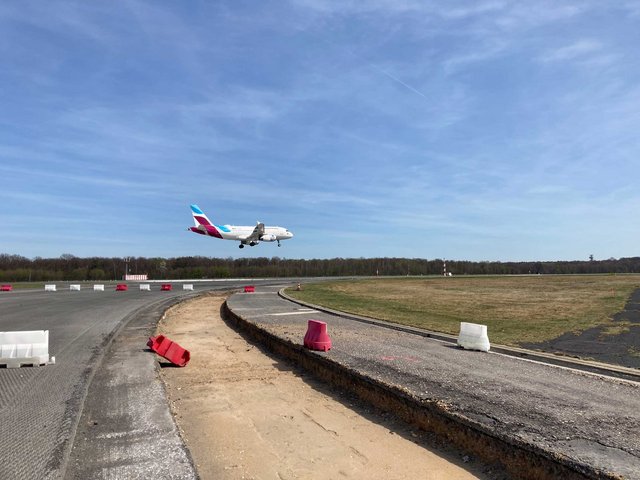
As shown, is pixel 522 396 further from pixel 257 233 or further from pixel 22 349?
pixel 257 233

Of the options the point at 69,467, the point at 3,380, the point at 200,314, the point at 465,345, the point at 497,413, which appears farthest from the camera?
the point at 200,314

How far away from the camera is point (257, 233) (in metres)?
57.1

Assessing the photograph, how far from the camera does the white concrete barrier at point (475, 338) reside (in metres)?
10.9

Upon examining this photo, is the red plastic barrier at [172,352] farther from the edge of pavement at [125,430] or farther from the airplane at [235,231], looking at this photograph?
the airplane at [235,231]

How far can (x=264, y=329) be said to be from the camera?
14383 millimetres

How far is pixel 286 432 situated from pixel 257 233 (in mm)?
51155

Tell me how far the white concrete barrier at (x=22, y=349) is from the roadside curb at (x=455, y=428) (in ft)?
16.8

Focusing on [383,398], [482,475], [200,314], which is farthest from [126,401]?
[200,314]

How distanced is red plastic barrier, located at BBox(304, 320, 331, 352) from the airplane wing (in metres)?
44.9

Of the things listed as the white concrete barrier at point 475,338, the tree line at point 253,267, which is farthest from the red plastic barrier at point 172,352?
the tree line at point 253,267

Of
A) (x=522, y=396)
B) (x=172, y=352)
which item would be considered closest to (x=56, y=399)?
(x=172, y=352)

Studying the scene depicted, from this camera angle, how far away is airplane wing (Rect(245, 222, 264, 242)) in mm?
55625

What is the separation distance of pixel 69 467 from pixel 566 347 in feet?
37.2

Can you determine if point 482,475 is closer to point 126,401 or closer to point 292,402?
point 292,402
